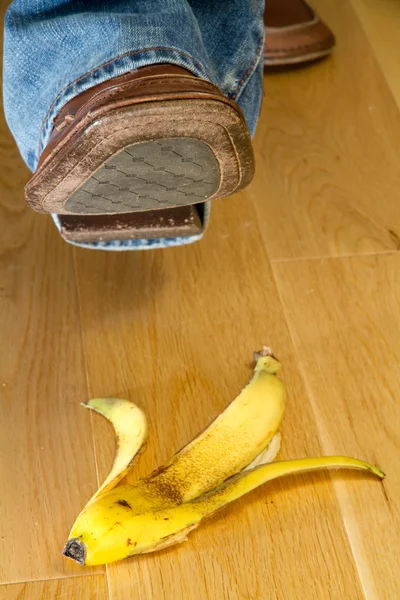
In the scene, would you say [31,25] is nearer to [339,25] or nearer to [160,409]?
[160,409]

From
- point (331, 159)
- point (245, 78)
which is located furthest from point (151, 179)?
point (331, 159)

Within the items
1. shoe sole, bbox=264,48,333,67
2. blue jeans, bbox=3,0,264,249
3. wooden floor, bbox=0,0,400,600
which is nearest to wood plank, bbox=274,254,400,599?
wooden floor, bbox=0,0,400,600

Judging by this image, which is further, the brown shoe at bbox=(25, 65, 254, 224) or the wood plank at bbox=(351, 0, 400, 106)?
the wood plank at bbox=(351, 0, 400, 106)

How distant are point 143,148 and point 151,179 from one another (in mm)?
45

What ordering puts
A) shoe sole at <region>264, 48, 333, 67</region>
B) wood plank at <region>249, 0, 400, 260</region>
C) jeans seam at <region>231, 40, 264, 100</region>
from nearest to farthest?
jeans seam at <region>231, 40, 264, 100</region>, wood plank at <region>249, 0, 400, 260</region>, shoe sole at <region>264, 48, 333, 67</region>

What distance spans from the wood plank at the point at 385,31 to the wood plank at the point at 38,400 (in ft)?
2.43

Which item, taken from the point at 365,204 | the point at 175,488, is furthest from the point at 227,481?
the point at 365,204

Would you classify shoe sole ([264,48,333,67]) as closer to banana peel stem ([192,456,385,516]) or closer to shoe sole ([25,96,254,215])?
shoe sole ([25,96,254,215])

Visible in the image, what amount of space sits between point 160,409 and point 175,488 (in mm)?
128

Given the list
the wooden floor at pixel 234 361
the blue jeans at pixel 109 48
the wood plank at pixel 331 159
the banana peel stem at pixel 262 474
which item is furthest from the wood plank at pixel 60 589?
the wood plank at pixel 331 159

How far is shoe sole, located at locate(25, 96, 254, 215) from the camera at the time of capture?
629 millimetres

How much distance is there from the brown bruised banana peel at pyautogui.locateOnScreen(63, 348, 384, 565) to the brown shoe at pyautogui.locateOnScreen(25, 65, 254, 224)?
9.1 inches

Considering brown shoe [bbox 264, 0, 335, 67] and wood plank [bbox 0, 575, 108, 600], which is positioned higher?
brown shoe [bbox 264, 0, 335, 67]

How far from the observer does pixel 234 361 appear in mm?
916
